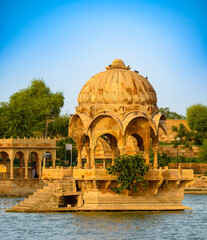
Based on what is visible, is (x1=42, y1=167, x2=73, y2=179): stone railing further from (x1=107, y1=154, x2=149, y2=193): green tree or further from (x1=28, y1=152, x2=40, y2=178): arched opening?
(x1=28, y1=152, x2=40, y2=178): arched opening

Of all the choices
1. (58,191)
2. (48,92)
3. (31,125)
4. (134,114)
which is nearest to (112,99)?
(134,114)

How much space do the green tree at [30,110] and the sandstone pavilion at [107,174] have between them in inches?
1785

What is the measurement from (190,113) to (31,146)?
3979cm

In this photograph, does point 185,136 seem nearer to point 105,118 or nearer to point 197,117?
point 197,117

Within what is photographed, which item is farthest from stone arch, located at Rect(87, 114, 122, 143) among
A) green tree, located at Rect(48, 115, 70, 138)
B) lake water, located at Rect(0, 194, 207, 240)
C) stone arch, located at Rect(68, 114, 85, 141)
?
green tree, located at Rect(48, 115, 70, 138)

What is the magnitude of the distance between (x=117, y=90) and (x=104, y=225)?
1126 centimetres

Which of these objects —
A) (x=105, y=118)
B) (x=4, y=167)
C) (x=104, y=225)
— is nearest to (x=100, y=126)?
(x=105, y=118)

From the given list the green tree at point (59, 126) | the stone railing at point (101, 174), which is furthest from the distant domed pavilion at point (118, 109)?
the green tree at point (59, 126)

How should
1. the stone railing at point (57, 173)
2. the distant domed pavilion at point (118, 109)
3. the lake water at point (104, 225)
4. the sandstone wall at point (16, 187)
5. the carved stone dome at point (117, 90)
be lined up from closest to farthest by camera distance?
1. the lake water at point (104, 225)
2. the distant domed pavilion at point (118, 109)
3. the carved stone dome at point (117, 90)
4. the stone railing at point (57, 173)
5. the sandstone wall at point (16, 187)

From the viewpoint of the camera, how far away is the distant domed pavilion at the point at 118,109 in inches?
2251

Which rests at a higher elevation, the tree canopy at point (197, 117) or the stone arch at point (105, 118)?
the tree canopy at point (197, 117)

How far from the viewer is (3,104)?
116 metres

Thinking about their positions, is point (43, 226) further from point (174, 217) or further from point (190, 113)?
point (190, 113)

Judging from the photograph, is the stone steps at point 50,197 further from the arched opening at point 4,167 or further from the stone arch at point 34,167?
the stone arch at point 34,167
